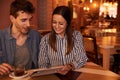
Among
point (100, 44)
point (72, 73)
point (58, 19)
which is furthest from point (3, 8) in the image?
point (72, 73)

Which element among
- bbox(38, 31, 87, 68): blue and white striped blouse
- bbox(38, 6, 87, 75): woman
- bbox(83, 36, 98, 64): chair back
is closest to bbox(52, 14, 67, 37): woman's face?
bbox(38, 6, 87, 75): woman

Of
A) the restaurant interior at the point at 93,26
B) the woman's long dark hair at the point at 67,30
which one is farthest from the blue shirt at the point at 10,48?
the restaurant interior at the point at 93,26

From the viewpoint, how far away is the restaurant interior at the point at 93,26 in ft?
11.7

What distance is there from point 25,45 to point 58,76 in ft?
1.83

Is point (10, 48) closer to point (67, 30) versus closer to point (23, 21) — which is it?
point (23, 21)

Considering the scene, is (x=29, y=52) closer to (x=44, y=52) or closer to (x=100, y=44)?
(x=44, y=52)

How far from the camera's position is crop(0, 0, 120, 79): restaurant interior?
358cm

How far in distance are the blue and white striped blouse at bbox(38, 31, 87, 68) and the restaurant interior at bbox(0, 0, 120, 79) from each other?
1.00m

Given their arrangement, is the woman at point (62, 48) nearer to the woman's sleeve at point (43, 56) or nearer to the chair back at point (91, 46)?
the woman's sleeve at point (43, 56)

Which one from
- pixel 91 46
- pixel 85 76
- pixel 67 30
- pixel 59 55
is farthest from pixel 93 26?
pixel 85 76

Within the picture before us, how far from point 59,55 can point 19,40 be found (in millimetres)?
422

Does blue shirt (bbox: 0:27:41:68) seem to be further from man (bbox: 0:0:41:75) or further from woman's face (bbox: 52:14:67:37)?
woman's face (bbox: 52:14:67:37)

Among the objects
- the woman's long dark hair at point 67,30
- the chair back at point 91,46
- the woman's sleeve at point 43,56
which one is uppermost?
the woman's long dark hair at point 67,30

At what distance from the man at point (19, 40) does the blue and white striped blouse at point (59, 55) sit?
0.46 ft
